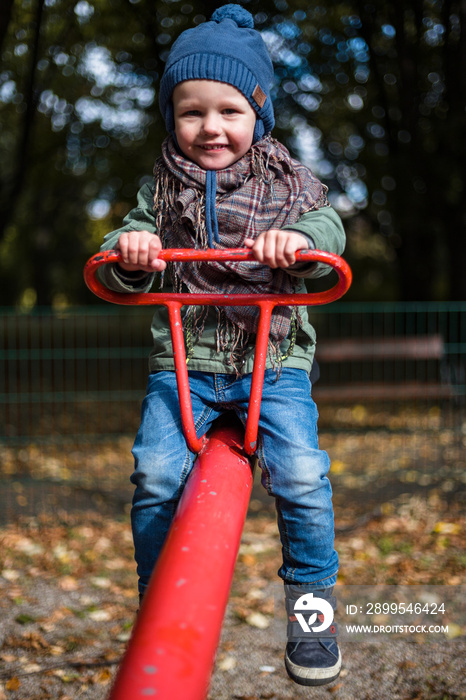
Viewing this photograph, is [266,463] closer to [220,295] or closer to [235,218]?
[220,295]

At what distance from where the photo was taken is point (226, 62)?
1855mm

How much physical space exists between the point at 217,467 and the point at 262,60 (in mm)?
1262

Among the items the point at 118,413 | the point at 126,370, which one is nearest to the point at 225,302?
the point at 118,413

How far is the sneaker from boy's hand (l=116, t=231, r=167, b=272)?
1.00 m

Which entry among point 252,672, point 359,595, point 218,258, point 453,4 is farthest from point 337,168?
point 218,258

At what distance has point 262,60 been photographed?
2.00 meters

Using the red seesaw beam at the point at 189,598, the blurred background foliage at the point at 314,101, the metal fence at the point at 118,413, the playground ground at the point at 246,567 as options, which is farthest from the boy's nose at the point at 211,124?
the blurred background foliage at the point at 314,101

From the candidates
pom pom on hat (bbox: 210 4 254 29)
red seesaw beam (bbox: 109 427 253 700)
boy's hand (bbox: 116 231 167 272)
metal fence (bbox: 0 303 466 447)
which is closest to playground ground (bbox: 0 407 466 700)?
metal fence (bbox: 0 303 466 447)

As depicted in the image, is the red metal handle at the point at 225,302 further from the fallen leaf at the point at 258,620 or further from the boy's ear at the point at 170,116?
the fallen leaf at the point at 258,620

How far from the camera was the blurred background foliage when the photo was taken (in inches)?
297

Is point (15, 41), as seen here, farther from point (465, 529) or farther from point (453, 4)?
point (465, 529)

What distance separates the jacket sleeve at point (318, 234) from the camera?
1.68 metres

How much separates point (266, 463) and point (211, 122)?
0.98 meters

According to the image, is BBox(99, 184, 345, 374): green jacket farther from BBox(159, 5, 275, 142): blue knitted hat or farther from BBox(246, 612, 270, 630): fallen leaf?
BBox(246, 612, 270, 630): fallen leaf
